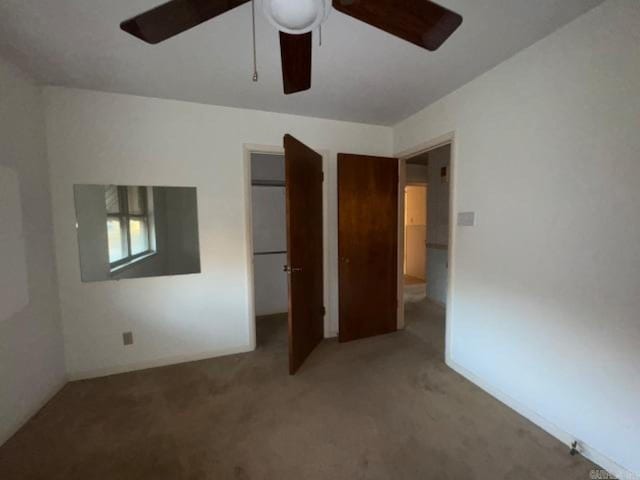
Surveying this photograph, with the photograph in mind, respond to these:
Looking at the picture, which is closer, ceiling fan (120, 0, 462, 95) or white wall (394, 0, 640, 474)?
ceiling fan (120, 0, 462, 95)

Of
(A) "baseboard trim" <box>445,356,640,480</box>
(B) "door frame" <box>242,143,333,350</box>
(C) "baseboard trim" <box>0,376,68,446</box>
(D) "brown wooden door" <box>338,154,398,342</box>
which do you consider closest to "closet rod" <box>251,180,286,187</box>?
(B) "door frame" <box>242,143,333,350</box>

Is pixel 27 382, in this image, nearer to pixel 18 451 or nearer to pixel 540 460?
pixel 18 451

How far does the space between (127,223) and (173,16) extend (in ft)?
6.00

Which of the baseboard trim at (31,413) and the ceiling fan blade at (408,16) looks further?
the baseboard trim at (31,413)

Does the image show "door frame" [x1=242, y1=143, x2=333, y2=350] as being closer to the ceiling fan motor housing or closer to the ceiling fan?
the ceiling fan

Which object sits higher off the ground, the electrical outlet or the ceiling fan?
the ceiling fan

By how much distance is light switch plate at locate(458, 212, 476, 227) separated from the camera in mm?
2164

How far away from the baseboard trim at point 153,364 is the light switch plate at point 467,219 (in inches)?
92.0

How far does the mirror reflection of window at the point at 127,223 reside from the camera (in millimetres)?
2283

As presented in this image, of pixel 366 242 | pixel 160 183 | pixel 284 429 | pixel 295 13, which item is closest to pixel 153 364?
pixel 284 429

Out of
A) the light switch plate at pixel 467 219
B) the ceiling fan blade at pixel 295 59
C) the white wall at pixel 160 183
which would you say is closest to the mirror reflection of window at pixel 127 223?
the white wall at pixel 160 183

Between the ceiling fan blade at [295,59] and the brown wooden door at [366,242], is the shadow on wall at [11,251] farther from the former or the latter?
the brown wooden door at [366,242]

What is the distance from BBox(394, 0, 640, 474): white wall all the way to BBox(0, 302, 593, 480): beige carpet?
0.30 m

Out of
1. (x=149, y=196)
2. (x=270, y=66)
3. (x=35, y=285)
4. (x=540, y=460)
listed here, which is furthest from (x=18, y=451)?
(x=540, y=460)
